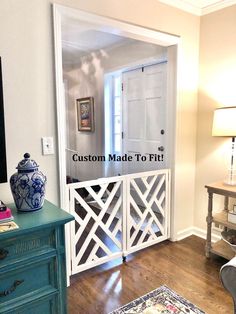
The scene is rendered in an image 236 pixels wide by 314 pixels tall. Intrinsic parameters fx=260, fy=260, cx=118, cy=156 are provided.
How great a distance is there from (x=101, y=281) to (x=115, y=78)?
293 cm

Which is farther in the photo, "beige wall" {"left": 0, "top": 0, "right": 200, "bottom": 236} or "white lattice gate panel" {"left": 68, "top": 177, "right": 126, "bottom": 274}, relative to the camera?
"white lattice gate panel" {"left": 68, "top": 177, "right": 126, "bottom": 274}

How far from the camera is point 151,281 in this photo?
2.14 m

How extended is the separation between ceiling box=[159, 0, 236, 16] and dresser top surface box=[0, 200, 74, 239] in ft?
7.02

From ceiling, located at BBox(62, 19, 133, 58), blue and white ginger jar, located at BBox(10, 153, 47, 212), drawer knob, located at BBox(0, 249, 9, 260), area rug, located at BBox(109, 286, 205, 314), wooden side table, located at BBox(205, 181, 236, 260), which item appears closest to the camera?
drawer knob, located at BBox(0, 249, 9, 260)

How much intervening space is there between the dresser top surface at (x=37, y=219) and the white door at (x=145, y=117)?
1.93 m

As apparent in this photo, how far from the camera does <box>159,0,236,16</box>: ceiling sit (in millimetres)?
2479

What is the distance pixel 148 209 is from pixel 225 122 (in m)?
Result: 1.10

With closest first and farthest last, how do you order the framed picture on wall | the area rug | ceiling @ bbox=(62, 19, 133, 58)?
the area rug → ceiling @ bbox=(62, 19, 133, 58) → the framed picture on wall

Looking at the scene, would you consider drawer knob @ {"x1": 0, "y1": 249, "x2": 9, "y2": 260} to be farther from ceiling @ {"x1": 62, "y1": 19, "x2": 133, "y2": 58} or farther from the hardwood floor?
ceiling @ {"x1": 62, "y1": 19, "x2": 133, "y2": 58}

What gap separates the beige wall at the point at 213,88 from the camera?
254cm

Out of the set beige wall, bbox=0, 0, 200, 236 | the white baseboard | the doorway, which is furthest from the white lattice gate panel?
the white baseboard

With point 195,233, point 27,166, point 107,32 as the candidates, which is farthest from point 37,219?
point 195,233

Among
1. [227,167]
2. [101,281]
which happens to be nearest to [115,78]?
[227,167]

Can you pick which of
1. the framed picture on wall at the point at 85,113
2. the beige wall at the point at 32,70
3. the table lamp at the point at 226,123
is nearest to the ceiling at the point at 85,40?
the framed picture on wall at the point at 85,113
